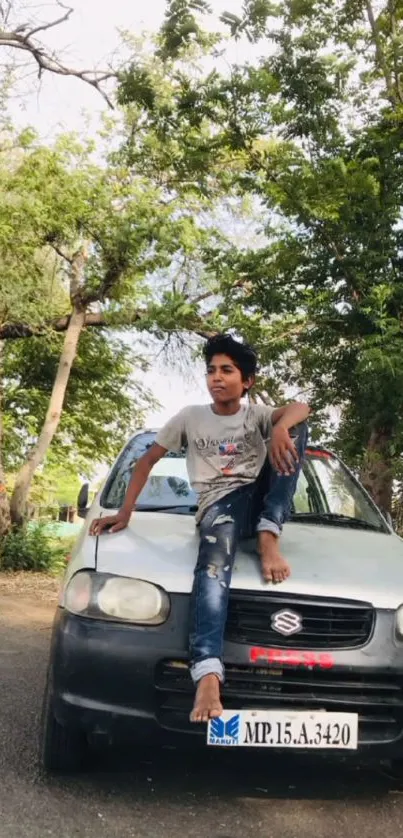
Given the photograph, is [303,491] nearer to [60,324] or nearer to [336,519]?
[336,519]

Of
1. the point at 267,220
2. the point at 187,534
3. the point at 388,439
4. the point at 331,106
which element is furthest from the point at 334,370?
the point at 187,534

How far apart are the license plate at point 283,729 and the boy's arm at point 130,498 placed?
104 centimetres

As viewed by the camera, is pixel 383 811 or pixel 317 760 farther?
pixel 383 811

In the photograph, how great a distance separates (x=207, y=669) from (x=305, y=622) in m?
0.45

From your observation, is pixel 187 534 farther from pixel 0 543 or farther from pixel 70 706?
pixel 0 543

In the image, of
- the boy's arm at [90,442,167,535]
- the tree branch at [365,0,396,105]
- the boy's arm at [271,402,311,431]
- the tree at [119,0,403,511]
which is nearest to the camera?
the boy's arm at [271,402,311,431]

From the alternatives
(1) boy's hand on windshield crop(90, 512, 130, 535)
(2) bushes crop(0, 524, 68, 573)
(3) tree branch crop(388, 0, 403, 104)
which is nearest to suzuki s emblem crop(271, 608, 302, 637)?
(1) boy's hand on windshield crop(90, 512, 130, 535)

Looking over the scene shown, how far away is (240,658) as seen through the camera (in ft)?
9.84

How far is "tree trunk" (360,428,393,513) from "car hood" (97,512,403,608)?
359cm

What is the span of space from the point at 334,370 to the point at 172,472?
12.5 feet

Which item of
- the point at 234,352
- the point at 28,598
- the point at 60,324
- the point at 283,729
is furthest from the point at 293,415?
the point at 60,324

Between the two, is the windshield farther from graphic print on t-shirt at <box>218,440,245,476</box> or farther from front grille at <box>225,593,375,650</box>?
front grille at <box>225,593,375,650</box>

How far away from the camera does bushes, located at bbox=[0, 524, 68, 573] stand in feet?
40.2

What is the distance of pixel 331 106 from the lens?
7.19 metres
